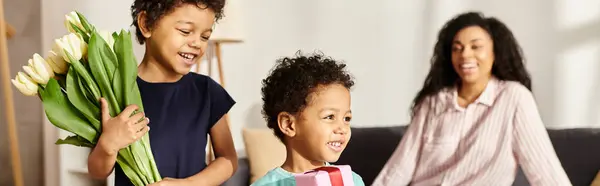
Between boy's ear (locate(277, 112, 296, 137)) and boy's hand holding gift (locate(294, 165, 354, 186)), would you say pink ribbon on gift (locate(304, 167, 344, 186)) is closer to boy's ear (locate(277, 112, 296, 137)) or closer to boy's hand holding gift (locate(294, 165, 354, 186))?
boy's hand holding gift (locate(294, 165, 354, 186))

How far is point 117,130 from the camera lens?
1.14 m

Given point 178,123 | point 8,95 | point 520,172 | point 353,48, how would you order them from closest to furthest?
point 178,123 → point 8,95 → point 520,172 → point 353,48

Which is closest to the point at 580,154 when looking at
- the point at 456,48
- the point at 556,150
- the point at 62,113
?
the point at 556,150

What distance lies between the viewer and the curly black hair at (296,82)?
1227 millimetres

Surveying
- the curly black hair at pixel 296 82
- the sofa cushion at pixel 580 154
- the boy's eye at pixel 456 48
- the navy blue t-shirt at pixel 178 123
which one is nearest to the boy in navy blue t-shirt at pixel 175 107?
the navy blue t-shirt at pixel 178 123

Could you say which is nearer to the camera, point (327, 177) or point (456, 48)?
point (327, 177)

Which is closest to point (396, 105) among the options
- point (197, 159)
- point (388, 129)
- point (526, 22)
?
point (388, 129)

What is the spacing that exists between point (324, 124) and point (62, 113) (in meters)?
0.46

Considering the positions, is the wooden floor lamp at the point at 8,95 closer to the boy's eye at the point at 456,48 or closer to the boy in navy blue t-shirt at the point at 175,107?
the boy in navy blue t-shirt at the point at 175,107

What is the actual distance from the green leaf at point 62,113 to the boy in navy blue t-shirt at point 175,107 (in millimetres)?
32

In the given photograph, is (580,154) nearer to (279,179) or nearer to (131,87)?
(279,179)

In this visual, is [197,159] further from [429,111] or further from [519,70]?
[519,70]

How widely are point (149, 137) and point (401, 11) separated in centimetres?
228

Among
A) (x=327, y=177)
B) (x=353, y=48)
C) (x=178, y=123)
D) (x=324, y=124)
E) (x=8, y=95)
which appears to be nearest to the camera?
(x=327, y=177)
